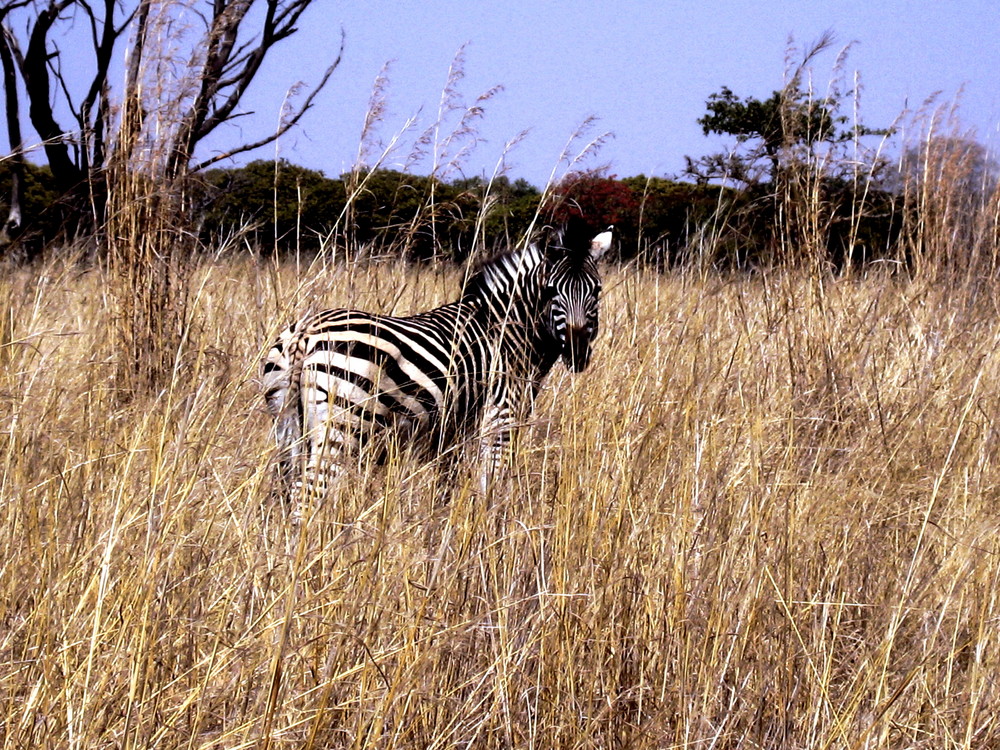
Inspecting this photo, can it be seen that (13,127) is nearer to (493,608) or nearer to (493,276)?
(493,276)

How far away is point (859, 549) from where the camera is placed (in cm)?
225

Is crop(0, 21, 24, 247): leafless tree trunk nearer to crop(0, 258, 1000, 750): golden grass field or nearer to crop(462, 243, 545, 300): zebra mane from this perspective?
crop(462, 243, 545, 300): zebra mane

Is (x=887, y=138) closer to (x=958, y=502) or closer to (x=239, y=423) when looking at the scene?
(x=958, y=502)

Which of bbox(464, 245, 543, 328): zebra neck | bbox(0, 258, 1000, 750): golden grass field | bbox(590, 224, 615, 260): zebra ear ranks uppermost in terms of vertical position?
bbox(590, 224, 615, 260): zebra ear

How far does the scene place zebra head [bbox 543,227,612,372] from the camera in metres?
3.60

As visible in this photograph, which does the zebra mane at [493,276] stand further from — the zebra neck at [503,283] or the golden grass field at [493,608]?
the golden grass field at [493,608]

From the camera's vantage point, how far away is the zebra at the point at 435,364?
8.54ft

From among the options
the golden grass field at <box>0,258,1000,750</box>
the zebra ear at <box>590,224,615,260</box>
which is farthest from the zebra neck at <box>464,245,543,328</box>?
the golden grass field at <box>0,258,1000,750</box>

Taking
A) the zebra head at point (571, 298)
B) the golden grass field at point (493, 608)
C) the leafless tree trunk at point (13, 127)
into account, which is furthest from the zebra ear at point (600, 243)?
the leafless tree trunk at point (13, 127)

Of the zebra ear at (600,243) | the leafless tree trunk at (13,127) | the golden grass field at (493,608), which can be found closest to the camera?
the golden grass field at (493,608)

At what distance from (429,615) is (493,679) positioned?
7.9 inches

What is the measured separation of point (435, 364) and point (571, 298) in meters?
0.74

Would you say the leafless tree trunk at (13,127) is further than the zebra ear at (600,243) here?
Yes

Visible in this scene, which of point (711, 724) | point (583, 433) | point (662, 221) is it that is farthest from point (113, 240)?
point (662, 221)
